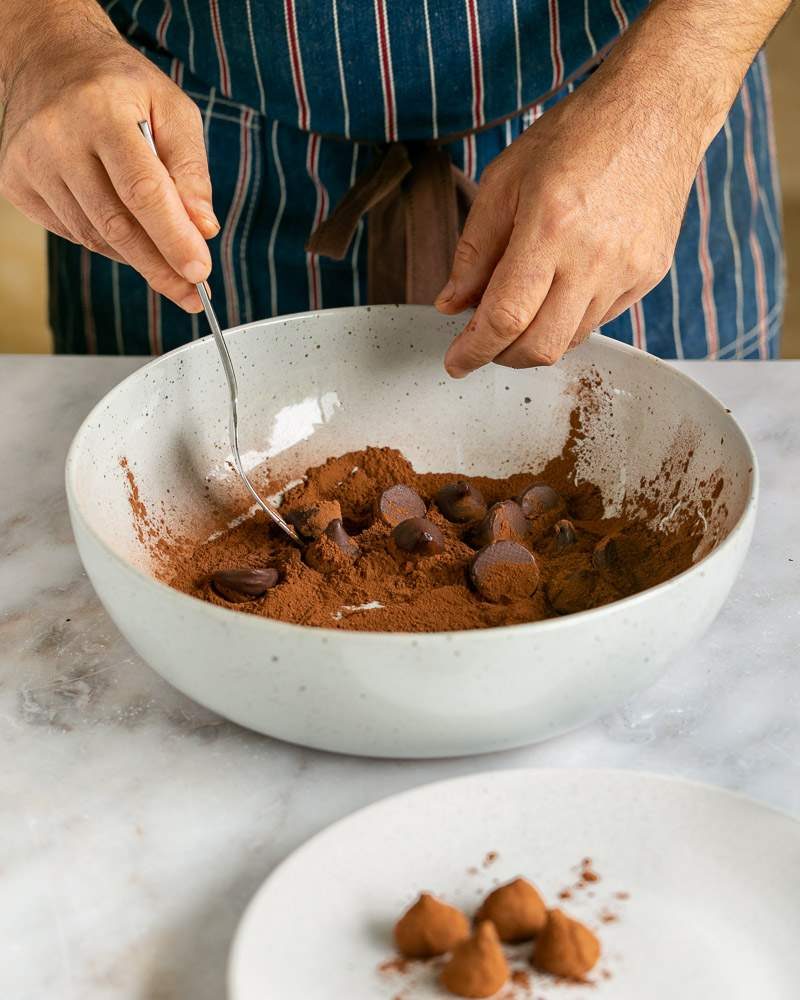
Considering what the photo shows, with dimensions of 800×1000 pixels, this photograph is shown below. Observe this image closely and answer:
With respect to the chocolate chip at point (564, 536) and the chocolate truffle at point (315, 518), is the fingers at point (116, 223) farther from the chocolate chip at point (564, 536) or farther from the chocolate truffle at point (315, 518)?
the chocolate chip at point (564, 536)

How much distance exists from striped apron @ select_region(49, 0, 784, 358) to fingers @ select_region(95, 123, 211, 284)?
0.35 metres

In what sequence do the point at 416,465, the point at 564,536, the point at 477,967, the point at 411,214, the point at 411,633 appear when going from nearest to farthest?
the point at 477,967 < the point at 411,633 < the point at 564,536 < the point at 416,465 < the point at 411,214

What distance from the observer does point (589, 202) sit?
94cm

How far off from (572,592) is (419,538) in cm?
13

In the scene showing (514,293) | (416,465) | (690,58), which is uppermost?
(690,58)

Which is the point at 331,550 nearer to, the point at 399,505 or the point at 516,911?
the point at 399,505

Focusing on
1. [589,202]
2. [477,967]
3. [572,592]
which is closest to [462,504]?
[572,592]

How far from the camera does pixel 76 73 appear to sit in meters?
0.98

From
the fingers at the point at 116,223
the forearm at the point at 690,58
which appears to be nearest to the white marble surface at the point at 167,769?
the fingers at the point at 116,223

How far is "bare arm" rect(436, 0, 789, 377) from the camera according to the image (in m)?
0.94

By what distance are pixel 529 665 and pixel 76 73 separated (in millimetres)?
638

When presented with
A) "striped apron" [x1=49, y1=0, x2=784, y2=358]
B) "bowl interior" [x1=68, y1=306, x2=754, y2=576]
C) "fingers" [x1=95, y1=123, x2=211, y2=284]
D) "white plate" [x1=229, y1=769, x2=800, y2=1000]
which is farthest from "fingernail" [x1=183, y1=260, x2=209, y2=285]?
"white plate" [x1=229, y1=769, x2=800, y2=1000]

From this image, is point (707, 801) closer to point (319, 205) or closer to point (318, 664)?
point (318, 664)

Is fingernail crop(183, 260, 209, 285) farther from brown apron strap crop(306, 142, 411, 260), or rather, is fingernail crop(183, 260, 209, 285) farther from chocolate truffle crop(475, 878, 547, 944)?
chocolate truffle crop(475, 878, 547, 944)
